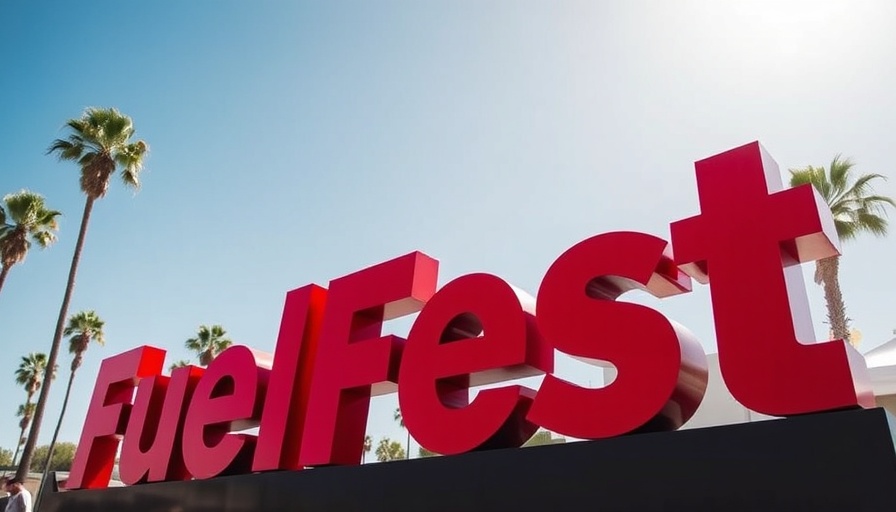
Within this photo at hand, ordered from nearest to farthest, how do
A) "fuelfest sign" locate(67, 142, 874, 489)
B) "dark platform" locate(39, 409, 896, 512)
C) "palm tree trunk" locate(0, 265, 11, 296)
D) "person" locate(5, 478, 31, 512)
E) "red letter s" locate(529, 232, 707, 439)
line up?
1. "dark platform" locate(39, 409, 896, 512)
2. "fuelfest sign" locate(67, 142, 874, 489)
3. "red letter s" locate(529, 232, 707, 439)
4. "person" locate(5, 478, 31, 512)
5. "palm tree trunk" locate(0, 265, 11, 296)

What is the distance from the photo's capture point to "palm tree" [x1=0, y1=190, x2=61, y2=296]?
26.1 metres

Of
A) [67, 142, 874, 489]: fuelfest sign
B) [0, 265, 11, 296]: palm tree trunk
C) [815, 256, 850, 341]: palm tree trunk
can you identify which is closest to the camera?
[67, 142, 874, 489]: fuelfest sign

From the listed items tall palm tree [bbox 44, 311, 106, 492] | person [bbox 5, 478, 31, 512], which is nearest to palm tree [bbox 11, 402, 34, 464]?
tall palm tree [bbox 44, 311, 106, 492]

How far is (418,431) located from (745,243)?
3.73 meters

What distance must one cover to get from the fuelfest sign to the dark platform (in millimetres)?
227

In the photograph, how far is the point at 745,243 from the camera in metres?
5.45

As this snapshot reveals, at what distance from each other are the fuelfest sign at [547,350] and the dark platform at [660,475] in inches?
8.9

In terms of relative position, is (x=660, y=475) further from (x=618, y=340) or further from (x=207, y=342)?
(x=207, y=342)

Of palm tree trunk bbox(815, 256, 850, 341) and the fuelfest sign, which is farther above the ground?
palm tree trunk bbox(815, 256, 850, 341)

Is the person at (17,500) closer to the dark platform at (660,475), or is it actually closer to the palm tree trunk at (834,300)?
the dark platform at (660,475)

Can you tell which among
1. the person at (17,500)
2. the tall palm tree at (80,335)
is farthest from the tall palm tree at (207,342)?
the person at (17,500)

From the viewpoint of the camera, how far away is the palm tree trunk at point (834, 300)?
18969mm

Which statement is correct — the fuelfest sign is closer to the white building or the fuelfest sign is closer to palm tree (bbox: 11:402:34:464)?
the white building

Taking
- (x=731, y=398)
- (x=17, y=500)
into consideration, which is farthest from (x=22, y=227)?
(x=731, y=398)
